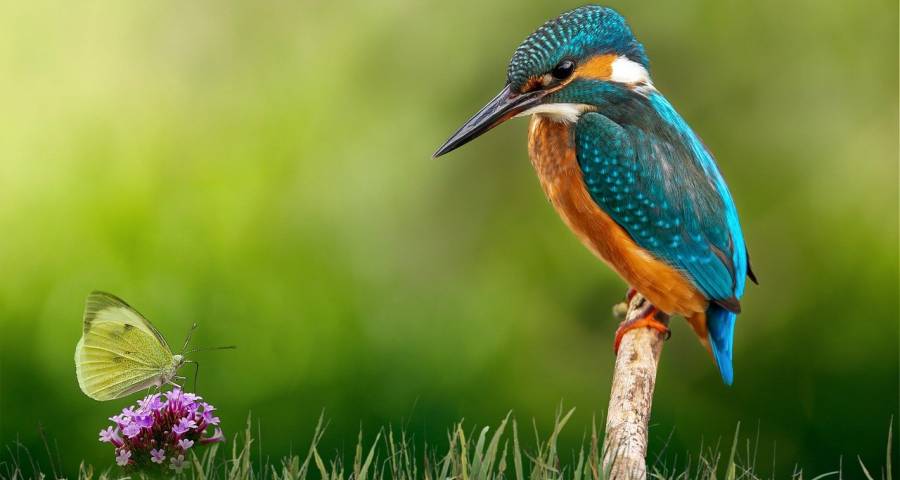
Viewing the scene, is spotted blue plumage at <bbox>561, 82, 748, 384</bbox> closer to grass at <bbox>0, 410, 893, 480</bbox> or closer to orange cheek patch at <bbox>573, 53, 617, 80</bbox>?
orange cheek patch at <bbox>573, 53, 617, 80</bbox>

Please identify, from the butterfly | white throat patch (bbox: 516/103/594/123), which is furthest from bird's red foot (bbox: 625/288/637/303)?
the butterfly

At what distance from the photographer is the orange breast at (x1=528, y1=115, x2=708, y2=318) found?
6.86 feet

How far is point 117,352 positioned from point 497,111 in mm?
740

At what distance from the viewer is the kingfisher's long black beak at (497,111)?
1.97 meters

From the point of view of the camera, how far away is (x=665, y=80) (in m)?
2.98

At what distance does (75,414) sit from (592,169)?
4.82 feet

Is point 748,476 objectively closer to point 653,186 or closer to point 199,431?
point 653,186

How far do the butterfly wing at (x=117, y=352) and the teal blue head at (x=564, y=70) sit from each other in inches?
22.1

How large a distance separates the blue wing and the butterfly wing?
2.64 feet

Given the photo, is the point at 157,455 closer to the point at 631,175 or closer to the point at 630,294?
the point at 631,175

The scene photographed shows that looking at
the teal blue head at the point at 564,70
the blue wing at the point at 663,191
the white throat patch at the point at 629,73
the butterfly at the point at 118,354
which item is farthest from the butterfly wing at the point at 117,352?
the white throat patch at the point at 629,73

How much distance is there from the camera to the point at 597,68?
2.02 m

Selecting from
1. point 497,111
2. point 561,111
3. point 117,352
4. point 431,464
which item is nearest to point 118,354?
point 117,352

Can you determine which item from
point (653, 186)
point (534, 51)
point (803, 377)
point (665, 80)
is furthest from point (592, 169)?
point (803, 377)
